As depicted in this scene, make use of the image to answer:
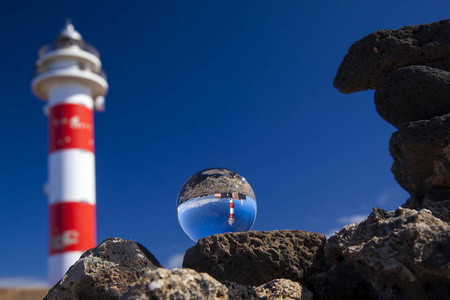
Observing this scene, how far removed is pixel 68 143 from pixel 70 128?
0.71 metres

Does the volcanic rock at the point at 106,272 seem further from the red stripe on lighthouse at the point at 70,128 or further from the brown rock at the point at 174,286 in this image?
the red stripe on lighthouse at the point at 70,128

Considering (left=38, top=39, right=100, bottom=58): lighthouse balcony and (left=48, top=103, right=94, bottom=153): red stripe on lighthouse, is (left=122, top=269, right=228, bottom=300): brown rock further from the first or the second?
(left=38, top=39, right=100, bottom=58): lighthouse balcony

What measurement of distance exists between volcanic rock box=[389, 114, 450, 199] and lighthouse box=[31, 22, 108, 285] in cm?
1899

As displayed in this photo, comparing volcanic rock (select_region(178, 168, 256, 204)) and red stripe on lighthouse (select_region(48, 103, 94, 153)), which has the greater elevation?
red stripe on lighthouse (select_region(48, 103, 94, 153))

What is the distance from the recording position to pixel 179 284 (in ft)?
8.82

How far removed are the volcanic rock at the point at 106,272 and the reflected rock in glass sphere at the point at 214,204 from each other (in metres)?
0.59

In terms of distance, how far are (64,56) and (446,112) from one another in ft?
83.0

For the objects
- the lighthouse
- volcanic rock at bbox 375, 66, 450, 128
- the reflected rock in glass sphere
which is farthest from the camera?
the lighthouse

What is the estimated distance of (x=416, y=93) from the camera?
4.36 metres

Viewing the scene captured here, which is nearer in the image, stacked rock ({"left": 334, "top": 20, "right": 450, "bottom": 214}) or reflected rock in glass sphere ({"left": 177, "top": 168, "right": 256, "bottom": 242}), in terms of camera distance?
stacked rock ({"left": 334, "top": 20, "right": 450, "bottom": 214})

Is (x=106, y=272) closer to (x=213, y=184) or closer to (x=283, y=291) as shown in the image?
(x=213, y=184)

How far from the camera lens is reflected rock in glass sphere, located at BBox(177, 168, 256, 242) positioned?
4.47 meters

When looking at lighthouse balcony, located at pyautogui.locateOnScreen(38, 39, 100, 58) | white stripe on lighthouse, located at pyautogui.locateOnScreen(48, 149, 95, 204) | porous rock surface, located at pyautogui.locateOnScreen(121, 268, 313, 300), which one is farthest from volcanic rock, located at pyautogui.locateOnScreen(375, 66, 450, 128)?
lighthouse balcony, located at pyautogui.locateOnScreen(38, 39, 100, 58)

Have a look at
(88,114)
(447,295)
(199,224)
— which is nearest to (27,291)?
(199,224)
